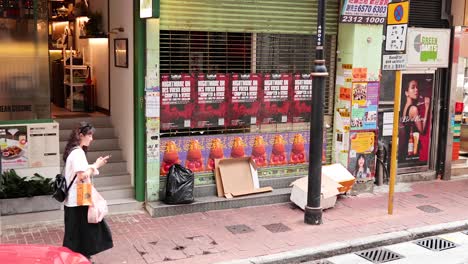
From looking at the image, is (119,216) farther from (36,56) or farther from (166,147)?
(36,56)

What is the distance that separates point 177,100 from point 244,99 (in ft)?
4.25

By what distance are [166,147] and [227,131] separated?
123 cm

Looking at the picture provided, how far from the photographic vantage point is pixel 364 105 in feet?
33.3

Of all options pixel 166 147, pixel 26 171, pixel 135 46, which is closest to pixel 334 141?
pixel 166 147

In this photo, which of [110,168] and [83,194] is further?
[110,168]

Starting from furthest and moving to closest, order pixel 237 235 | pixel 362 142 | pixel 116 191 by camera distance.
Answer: pixel 362 142, pixel 116 191, pixel 237 235

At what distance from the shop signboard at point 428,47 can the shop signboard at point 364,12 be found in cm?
109

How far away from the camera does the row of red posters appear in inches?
353

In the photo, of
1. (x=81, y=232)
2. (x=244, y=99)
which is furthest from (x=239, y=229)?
(x=81, y=232)

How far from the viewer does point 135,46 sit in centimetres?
862

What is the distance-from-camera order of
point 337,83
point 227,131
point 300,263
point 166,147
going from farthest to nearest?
point 337,83, point 227,131, point 166,147, point 300,263

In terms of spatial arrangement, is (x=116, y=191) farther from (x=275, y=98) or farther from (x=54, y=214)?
(x=275, y=98)

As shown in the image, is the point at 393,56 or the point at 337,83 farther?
the point at 337,83

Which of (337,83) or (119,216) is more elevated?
(337,83)
